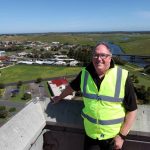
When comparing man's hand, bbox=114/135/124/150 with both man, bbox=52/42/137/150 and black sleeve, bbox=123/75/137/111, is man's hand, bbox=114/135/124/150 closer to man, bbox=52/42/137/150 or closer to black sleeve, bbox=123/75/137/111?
man, bbox=52/42/137/150

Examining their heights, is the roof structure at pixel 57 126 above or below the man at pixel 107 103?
below

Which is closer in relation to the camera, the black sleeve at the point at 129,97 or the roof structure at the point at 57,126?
the black sleeve at the point at 129,97

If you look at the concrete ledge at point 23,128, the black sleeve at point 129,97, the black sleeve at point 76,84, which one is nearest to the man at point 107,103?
the black sleeve at point 129,97

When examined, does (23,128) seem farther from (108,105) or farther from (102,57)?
(102,57)

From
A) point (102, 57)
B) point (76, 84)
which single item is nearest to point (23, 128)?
point (76, 84)

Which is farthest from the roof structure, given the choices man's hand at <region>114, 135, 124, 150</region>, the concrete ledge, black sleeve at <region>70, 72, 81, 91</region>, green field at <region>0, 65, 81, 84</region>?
green field at <region>0, 65, 81, 84</region>

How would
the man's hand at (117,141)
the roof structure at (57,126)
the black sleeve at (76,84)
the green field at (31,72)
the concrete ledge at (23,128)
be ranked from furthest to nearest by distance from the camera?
the green field at (31,72) → the black sleeve at (76,84) → the roof structure at (57,126) → the man's hand at (117,141) → the concrete ledge at (23,128)

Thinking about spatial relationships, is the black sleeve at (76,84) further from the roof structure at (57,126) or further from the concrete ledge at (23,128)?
the concrete ledge at (23,128)

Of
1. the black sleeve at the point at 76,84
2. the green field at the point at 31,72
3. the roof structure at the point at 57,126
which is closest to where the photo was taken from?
the roof structure at the point at 57,126
